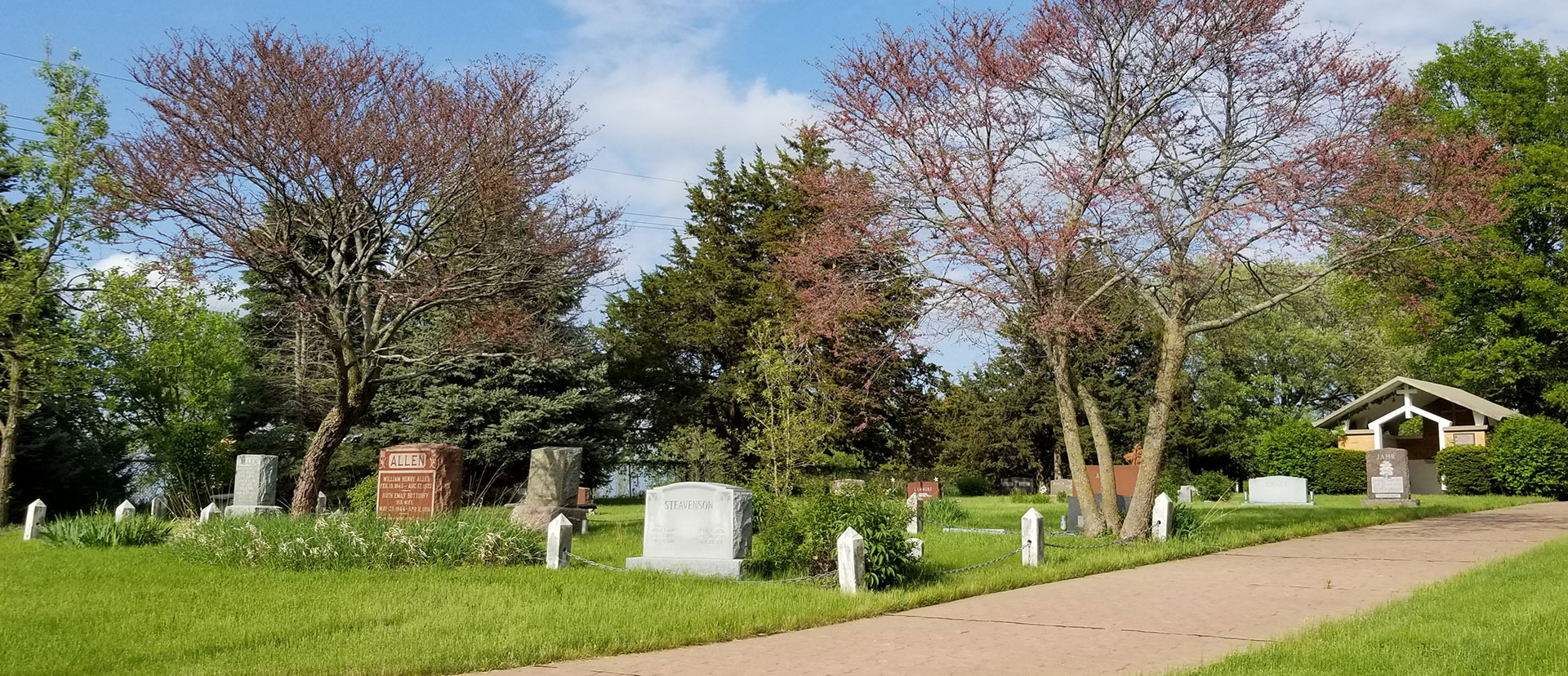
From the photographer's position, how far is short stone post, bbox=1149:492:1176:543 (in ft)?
54.2

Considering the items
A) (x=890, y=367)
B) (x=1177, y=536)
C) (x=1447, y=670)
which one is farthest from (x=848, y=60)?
(x=1447, y=670)

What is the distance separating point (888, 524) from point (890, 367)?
32.2ft

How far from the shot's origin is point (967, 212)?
17078 millimetres

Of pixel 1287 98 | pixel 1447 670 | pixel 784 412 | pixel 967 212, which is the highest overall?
pixel 1287 98

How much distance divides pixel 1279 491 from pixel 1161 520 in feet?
58.3

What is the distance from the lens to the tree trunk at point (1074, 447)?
17453mm

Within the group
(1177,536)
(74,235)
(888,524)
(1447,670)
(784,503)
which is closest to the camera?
(1447,670)

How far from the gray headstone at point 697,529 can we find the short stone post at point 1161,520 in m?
6.88

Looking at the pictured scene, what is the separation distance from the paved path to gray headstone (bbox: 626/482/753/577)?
3052 mm

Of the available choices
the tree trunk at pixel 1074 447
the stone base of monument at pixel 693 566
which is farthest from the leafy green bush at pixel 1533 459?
the stone base of monument at pixel 693 566

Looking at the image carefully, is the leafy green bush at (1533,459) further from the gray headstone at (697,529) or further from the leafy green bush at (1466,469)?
the gray headstone at (697,529)

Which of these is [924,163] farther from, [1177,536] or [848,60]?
[1177,536]

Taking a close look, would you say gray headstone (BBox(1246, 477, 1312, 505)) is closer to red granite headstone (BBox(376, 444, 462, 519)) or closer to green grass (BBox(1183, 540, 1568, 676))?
green grass (BBox(1183, 540, 1568, 676))

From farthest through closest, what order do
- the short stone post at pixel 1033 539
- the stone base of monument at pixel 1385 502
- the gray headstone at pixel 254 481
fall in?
the stone base of monument at pixel 1385 502 < the gray headstone at pixel 254 481 < the short stone post at pixel 1033 539
